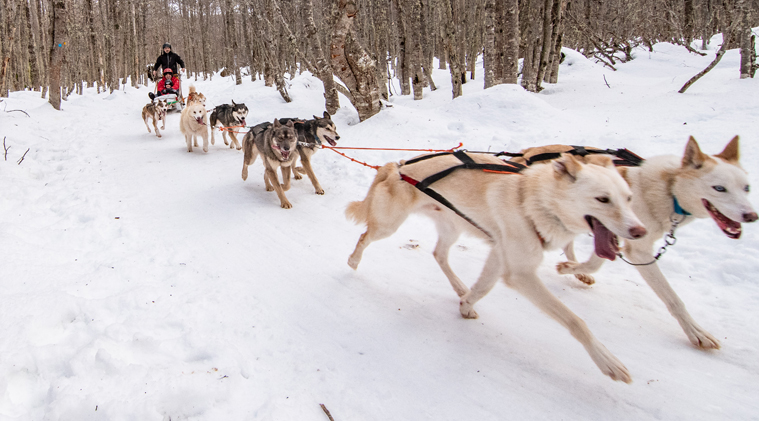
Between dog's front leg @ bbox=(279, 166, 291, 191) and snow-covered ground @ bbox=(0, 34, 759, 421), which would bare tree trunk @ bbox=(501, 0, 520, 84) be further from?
dog's front leg @ bbox=(279, 166, 291, 191)

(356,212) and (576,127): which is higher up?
(576,127)

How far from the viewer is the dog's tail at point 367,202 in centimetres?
315

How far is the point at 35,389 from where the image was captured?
1926mm

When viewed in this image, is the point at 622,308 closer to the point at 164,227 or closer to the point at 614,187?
the point at 614,187

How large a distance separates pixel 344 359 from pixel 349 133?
6.24m

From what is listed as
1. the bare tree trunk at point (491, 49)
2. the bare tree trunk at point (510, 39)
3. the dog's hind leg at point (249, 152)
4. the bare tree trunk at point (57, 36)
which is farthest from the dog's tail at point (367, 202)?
the bare tree trunk at point (57, 36)

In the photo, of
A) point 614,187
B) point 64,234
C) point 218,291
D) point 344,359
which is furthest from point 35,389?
point 614,187

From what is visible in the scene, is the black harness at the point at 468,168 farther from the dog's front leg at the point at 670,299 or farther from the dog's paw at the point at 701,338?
the dog's paw at the point at 701,338

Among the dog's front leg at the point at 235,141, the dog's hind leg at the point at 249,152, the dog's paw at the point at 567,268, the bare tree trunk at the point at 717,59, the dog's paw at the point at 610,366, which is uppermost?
the bare tree trunk at the point at 717,59

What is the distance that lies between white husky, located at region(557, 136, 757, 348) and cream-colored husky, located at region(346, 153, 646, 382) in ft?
2.04

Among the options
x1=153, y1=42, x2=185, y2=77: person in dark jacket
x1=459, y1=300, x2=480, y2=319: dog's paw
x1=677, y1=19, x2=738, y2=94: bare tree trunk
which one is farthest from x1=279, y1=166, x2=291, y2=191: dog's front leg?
x1=153, y1=42, x2=185, y2=77: person in dark jacket

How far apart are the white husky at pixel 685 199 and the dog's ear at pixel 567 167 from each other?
0.81 m

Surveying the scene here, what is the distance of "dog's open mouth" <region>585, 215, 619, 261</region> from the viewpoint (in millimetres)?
1979

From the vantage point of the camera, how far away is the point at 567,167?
2.08 meters
